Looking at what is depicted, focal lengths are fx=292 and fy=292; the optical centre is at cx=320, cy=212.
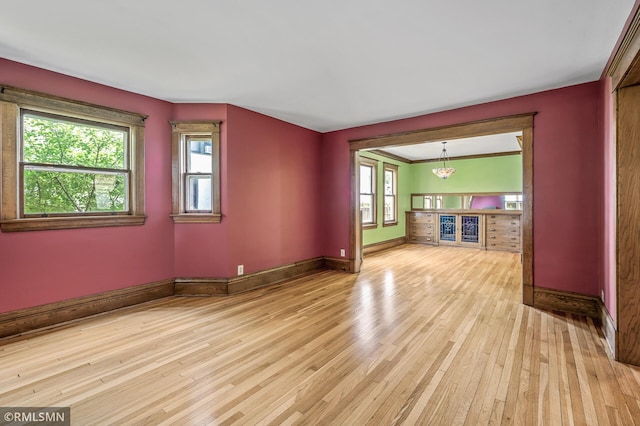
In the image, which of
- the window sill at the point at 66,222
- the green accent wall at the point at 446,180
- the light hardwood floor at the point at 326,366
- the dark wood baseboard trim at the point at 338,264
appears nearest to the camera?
the light hardwood floor at the point at 326,366

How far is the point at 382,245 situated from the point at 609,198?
5.16m

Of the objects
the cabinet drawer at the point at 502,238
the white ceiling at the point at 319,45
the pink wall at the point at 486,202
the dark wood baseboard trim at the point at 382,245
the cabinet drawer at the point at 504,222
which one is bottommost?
the dark wood baseboard trim at the point at 382,245

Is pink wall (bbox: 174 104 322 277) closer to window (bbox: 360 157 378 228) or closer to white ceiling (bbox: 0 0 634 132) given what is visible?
white ceiling (bbox: 0 0 634 132)

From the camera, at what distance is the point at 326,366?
2191 millimetres

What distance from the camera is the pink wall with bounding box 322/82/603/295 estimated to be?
10.4 feet

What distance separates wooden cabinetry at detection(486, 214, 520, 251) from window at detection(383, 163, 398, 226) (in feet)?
7.71

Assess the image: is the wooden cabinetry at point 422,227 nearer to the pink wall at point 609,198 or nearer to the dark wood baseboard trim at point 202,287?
the pink wall at point 609,198

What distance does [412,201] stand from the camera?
900cm

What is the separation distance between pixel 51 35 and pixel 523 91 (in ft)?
15.4

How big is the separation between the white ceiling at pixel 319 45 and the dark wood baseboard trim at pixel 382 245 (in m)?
4.15

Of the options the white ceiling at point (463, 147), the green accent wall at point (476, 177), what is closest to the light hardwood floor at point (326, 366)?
the white ceiling at point (463, 147)

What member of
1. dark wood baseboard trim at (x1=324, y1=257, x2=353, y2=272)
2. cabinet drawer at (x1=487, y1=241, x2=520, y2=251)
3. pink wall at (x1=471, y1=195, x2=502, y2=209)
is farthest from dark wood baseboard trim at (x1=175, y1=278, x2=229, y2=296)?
pink wall at (x1=471, y1=195, x2=502, y2=209)

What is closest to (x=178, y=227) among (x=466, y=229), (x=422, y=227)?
(x=422, y=227)

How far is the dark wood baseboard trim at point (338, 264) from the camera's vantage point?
5262mm
